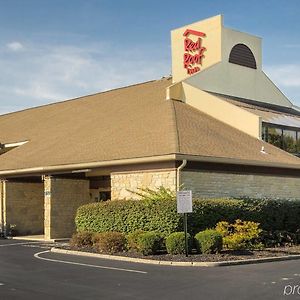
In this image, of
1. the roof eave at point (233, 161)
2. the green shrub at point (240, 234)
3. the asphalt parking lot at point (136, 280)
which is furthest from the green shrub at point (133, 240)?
the roof eave at point (233, 161)

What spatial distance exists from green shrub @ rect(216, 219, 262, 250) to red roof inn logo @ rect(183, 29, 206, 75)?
44.8 feet

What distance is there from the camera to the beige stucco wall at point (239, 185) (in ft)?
72.1

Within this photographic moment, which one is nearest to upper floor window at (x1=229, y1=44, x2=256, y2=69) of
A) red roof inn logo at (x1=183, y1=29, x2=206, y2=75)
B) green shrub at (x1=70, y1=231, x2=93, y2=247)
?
red roof inn logo at (x1=183, y1=29, x2=206, y2=75)

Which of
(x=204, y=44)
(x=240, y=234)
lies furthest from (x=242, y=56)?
(x=240, y=234)

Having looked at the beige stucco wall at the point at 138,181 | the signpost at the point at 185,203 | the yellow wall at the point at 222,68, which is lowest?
the signpost at the point at 185,203

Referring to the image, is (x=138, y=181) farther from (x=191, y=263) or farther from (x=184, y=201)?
(x=191, y=263)

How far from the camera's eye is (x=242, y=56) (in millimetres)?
32281

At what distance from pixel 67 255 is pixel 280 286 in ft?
Answer: 30.0

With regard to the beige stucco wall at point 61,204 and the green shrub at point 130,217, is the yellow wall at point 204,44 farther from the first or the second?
Answer: the green shrub at point 130,217

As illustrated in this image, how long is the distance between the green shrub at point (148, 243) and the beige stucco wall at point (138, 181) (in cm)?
393

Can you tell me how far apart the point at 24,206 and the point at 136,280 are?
17.9 meters

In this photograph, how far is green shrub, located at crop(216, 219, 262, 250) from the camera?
59.3 ft

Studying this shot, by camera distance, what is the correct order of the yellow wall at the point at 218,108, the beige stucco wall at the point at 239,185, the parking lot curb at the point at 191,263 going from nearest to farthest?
the parking lot curb at the point at 191,263, the beige stucco wall at the point at 239,185, the yellow wall at the point at 218,108

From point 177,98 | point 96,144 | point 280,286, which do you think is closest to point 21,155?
point 96,144
